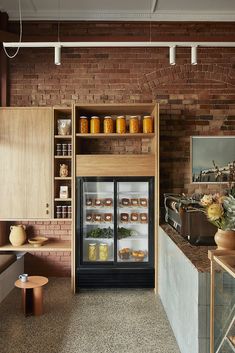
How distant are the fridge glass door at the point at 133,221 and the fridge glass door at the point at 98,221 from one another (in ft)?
0.42

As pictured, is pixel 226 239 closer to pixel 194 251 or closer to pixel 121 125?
pixel 194 251

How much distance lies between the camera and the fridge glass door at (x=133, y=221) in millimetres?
4469

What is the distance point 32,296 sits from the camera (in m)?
3.63

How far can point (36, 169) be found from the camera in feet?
14.5

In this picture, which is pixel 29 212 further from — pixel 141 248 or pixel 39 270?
pixel 141 248

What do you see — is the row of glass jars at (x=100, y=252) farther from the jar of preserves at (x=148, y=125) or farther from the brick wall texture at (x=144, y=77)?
the jar of preserves at (x=148, y=125)

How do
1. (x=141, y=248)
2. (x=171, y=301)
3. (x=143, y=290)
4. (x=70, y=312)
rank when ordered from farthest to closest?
(x=141, y=248), (x=143, y=290), (x=70, y=312), (x=171, y=301)

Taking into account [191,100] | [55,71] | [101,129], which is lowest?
[101,129]

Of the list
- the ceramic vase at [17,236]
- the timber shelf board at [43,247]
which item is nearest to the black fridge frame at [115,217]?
the timber shelf board at [43,247]

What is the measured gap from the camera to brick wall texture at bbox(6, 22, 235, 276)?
4.79 metres

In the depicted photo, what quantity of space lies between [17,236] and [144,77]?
2.89 metres

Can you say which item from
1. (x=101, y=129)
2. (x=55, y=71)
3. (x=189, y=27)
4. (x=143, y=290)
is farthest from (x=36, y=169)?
(x=189, y=27)

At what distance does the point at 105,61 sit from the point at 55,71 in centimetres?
74

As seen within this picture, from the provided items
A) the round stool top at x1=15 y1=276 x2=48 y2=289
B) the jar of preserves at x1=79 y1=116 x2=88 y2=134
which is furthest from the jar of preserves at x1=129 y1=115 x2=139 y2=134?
the round stool top at x1=15 y1=276 x2=48 y2=289
